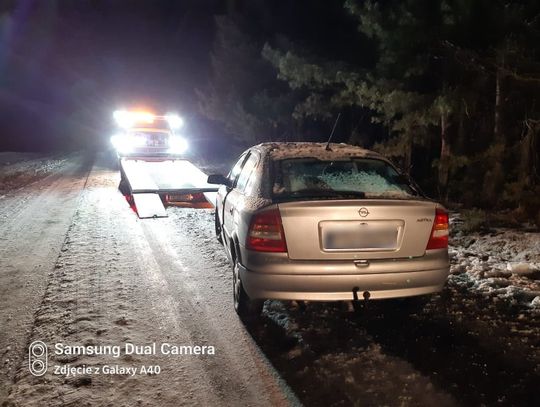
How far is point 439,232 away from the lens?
410 centimetres

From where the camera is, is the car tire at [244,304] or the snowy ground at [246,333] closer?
the snowy ground at [246,333]

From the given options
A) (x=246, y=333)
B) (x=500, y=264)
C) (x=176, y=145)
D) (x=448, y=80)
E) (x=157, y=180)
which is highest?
(x=448, y=80)

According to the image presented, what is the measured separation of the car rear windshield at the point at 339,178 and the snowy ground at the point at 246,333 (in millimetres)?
1284

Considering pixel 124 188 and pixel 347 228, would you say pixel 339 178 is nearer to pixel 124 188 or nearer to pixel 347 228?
pixel 347 228

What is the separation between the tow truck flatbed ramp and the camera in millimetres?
9771

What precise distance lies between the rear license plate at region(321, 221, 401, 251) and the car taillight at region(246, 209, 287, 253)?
1.18 feet

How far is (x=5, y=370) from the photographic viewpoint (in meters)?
3.54

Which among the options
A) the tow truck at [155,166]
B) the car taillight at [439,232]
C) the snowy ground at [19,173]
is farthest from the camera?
the snowy ground at [19,173]

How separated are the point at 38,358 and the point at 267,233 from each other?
6.90 ft

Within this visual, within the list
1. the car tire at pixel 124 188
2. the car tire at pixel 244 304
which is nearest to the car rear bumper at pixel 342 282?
the car tire at pixel 244 304

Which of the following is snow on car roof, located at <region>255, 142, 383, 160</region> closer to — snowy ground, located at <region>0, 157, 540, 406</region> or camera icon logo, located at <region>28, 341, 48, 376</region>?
snowy ground, located at <region>0, 157, 540, 406</region>

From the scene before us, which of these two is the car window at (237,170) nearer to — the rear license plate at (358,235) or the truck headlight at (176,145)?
the rear license plate at (358,235)

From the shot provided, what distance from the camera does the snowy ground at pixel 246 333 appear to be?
3352 mm

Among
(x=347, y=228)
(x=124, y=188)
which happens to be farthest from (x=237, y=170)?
(x=124, y=188)
